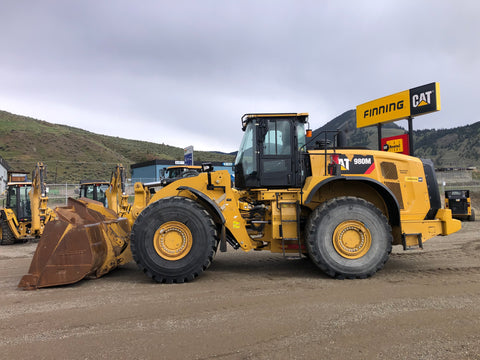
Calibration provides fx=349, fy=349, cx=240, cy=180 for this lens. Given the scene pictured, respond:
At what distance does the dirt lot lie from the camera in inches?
118

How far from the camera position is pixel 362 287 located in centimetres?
475

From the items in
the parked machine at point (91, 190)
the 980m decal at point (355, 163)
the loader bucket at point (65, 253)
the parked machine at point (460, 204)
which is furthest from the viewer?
the parked machine at point (460, 204)

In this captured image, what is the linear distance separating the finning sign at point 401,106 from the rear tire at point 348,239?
9979 millimetres

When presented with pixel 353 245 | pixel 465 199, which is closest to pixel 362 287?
pixel 353 245

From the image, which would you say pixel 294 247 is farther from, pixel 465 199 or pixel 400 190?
pixel 465 199

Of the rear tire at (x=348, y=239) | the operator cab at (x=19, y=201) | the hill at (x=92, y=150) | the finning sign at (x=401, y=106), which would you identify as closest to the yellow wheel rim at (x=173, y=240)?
the rear tire at (x=348, y=239)

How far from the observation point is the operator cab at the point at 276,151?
573cm

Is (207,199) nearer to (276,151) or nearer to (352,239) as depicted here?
(276,151)

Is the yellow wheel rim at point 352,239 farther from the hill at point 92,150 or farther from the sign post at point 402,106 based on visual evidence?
the hill at point 92,150

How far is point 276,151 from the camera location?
A: 18.9ft

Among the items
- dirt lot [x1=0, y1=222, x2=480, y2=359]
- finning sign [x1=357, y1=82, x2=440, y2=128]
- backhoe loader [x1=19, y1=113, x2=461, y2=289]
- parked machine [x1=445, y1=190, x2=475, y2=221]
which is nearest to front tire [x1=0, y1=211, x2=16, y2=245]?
dirt lot [x1=0, y1=222, x2=480, y2=359]

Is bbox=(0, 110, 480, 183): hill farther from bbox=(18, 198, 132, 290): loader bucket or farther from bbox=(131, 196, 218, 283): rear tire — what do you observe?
bbox=(18, 198, 132, 290): loader bucket

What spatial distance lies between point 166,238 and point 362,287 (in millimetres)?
2886

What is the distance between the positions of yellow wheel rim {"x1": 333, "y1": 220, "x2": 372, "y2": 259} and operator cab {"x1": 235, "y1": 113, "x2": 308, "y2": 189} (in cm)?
99
